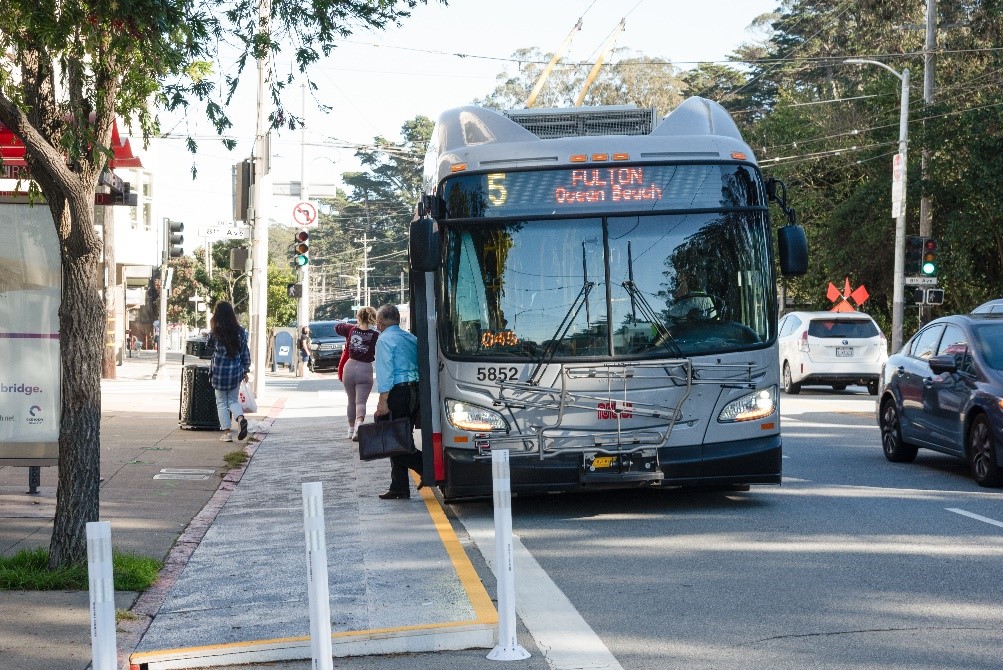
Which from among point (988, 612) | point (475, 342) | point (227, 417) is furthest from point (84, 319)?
point (227, 417)

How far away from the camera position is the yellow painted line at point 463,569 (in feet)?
23.4

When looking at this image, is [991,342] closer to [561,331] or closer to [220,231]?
[561,331]

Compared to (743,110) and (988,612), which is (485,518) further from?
(743,110)

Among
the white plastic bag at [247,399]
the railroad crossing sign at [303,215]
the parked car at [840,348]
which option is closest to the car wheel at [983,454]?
the white plastic bag at [247,399]

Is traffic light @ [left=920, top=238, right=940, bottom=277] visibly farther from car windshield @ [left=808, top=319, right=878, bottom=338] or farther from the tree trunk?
the tree trunk

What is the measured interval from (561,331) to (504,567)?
4625 millimetres

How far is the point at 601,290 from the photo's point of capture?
426 inches

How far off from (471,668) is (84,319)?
144 inches

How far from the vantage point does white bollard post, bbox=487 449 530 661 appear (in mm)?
6270

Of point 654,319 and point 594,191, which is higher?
point 594,191

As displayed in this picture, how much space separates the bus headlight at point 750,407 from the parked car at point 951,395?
2587 millimetres

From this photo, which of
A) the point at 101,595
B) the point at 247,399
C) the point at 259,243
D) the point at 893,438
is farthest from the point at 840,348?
the point at 101,595

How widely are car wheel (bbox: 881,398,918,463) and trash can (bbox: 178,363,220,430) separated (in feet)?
30.9

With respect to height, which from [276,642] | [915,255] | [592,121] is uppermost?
[592,121]
